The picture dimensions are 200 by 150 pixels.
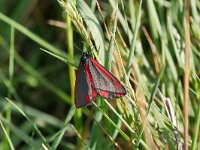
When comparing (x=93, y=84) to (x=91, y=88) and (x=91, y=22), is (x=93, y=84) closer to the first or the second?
(x=91, y=88)

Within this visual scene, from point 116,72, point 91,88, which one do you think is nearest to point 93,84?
point 91,88

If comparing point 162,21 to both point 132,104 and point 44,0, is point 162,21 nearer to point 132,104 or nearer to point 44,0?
point 132,104

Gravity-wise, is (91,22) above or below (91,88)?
above

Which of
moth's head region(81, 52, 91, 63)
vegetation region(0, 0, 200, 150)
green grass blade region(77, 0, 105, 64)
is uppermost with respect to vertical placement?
green grass blade region(77, 0, 105, 64)

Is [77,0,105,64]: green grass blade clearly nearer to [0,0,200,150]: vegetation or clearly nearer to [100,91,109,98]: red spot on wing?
[0,0,200,150]: vegetation

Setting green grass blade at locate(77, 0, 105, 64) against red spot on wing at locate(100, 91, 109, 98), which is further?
green grass blade at locate(77, 0, 105, 64)

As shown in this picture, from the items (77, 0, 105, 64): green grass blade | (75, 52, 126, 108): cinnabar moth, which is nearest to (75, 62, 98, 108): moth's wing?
(75, 52, 126, 108): cinnabar moth

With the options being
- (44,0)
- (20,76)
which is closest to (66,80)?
(20,76)
